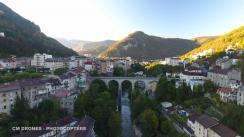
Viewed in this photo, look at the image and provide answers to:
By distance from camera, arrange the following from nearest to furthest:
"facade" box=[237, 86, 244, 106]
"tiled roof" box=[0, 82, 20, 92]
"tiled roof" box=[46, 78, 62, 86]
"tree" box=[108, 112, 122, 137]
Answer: "tree" box=[108, 112, 122, 137], "tiled roof" box=[0, 82, 20, 92], "facade" box=[237, 86, 244, 106], "tiled roof" box=[46, 78, 62, 86]

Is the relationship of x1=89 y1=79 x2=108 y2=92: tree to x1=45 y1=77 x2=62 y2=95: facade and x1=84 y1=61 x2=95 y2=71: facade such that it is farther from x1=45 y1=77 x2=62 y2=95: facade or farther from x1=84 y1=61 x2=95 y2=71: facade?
x1=84 y1=61 x2=95 y2=71: facade

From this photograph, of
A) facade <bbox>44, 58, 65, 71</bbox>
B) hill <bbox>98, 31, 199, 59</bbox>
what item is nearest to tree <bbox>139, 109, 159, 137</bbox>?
facade <bbox>44, 58, 65, 71</bbox>

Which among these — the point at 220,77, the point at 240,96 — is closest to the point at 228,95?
the point at 240,96

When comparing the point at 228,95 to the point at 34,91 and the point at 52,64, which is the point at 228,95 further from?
the point at 52,64

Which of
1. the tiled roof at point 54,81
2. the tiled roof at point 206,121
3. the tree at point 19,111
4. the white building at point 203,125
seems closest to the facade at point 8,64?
the tiled roof at point 54,81

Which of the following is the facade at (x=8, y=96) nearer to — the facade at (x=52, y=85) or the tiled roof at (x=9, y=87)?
the tiled roof at (x=9, y=87)

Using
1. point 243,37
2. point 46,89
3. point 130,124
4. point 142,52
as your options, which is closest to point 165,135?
point 130,124

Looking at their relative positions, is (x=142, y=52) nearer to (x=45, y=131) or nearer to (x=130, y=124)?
(x=130, y=124)
